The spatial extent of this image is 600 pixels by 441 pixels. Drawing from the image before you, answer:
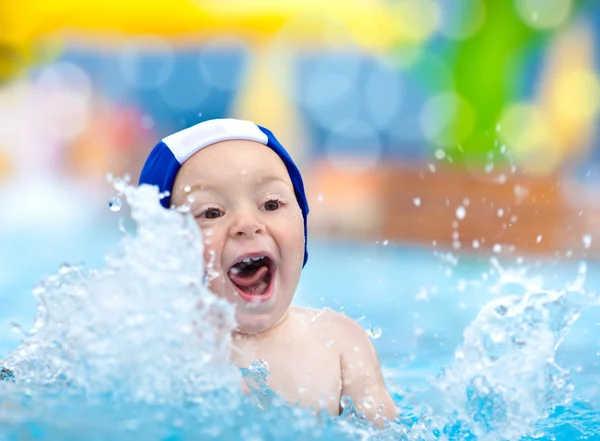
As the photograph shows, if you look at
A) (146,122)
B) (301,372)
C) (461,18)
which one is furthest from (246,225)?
(146,122)

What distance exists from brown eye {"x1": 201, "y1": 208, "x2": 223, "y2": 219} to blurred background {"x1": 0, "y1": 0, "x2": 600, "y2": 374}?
3.09 m

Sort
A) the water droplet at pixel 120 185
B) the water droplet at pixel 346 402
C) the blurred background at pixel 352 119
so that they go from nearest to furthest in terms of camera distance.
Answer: the water droplet at pixel 120 185, the water droplet at pixel 346 402, the blurred background at pixel 352 119

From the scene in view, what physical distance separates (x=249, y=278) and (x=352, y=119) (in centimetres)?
983

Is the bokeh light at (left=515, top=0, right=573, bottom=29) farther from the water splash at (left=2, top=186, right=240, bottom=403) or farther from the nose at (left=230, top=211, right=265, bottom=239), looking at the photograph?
the water splash at (left=2, top=186, right=240, bottom=403)

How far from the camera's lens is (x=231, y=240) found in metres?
2.16

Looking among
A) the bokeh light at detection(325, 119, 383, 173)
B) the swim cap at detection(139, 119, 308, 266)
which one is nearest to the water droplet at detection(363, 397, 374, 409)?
the swim cap at detection(139, 119, 308, 266)

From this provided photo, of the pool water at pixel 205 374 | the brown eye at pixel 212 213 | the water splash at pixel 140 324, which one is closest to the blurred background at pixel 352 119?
the pool water at pixel 205 374

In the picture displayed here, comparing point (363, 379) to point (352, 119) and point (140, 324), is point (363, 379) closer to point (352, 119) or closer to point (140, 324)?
point (140, 324)

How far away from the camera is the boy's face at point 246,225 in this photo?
2.15 m

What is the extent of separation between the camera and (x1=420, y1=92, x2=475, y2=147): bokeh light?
9.98 metres

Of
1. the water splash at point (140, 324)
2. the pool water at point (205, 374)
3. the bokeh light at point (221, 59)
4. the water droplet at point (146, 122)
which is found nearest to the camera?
the pool water at point (205, 374)

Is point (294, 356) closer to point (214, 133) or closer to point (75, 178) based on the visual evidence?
point (214, 133)

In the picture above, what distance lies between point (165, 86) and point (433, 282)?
7238 mm

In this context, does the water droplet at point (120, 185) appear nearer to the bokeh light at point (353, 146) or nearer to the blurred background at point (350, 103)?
the blurred background at point (350, 103)
